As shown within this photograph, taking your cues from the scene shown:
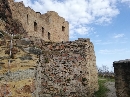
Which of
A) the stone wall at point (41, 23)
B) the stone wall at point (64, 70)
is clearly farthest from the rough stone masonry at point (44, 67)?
the stone wall at point (41, 23)

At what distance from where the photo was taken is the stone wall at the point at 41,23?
17125 millimetres

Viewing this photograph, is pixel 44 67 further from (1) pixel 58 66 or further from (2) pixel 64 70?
(2) pixel 64 70

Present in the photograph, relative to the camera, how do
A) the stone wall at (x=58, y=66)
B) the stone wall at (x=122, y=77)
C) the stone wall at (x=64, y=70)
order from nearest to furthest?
the stone wall at (x=58, y=66)
the stone wall at (x=64, y=70)
the stone wall at (x=122, y=77)

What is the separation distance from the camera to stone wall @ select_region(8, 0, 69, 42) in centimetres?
1712

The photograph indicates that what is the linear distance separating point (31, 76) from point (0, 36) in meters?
1.55

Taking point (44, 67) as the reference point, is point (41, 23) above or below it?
above

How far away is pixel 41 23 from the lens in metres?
21.3

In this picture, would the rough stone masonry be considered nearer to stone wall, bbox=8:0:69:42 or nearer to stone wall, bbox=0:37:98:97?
stone wall, bbox=0:37:98:97

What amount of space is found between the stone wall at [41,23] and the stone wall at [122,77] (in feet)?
33.0

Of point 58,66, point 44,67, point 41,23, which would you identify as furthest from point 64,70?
point 41,23

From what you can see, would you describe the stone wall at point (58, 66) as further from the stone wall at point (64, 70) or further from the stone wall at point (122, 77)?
the stone wall at point (122, 77)

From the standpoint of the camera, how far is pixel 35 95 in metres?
5.90

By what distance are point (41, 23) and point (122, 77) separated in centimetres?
1443

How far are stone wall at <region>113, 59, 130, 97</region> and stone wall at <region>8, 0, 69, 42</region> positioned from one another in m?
10.1
